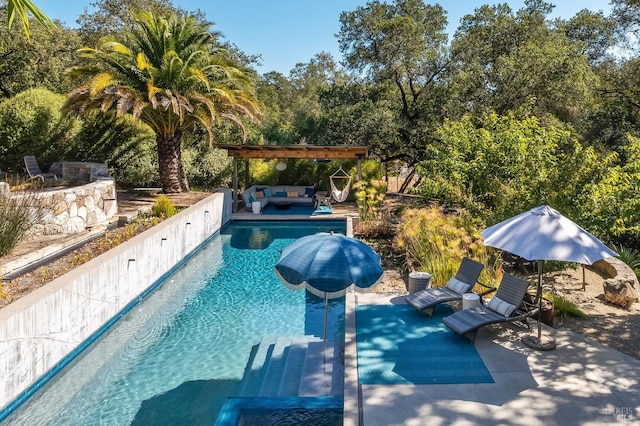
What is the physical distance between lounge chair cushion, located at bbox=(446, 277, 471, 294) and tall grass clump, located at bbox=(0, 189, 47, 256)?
27.3 ft

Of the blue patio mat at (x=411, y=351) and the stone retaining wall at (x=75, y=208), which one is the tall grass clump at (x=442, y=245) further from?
the stone retaining wall at (x=75, y=208)

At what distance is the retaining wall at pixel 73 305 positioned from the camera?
5367mm

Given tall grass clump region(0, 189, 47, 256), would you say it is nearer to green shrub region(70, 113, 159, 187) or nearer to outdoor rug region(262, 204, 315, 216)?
outdoor rug region(262, 204, 315, 216)

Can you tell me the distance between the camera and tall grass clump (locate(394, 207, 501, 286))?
8.73 meters

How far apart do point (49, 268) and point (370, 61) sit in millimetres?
16819

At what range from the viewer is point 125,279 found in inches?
333

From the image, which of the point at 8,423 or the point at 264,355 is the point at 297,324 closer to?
the point at 264,355

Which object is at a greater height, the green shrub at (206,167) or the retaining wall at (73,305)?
the green shrub at (206,167)

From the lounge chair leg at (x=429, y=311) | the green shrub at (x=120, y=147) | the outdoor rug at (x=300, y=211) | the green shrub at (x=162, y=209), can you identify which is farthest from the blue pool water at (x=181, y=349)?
the green shrub at (x=120, y=147)

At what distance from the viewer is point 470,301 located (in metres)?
6.91

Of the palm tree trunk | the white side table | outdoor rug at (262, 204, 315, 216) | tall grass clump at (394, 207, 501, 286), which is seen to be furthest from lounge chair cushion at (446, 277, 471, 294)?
the palm tree trunk

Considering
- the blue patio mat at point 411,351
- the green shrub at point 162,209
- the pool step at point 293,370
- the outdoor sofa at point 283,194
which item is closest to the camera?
the blue patio mat at point 411,351

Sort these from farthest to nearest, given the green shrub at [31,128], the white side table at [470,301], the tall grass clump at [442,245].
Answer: the green shrub at [31,128] < the tall grass clump at [442,245] < the white side table at [470,301]

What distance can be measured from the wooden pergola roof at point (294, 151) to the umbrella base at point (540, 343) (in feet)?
39.1
